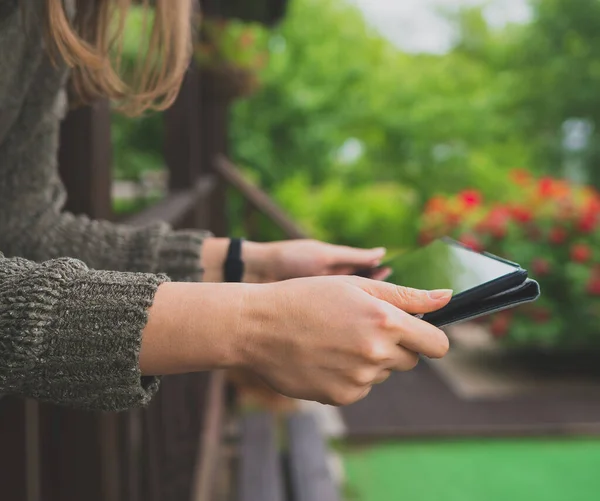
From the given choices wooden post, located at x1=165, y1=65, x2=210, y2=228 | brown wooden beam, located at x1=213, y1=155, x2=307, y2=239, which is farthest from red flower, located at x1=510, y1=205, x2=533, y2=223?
wooden post, located at x1=165, y1=65, x2=210, y2=228

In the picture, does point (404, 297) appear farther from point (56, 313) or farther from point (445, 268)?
point (56, 313)

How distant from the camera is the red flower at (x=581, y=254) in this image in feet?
17.4

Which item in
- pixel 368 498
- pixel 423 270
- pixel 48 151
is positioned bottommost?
pixel 368 498

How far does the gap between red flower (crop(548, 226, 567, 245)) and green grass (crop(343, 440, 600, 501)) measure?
149 cm

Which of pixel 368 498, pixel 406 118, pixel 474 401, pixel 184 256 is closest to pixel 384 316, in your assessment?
pixel 184 256

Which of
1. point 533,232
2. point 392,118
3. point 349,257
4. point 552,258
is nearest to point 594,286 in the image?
point 552,258

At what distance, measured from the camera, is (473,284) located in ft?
2.61

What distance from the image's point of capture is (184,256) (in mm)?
1114

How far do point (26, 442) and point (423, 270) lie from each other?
1.86ft

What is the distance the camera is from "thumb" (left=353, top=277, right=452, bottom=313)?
747 millimetres

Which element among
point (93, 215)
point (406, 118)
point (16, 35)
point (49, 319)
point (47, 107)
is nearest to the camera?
point (49, 319)

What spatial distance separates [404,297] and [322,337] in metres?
0.10

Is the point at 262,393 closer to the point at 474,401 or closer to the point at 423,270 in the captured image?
the point at 474,401

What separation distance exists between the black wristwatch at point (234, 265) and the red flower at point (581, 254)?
455cm
